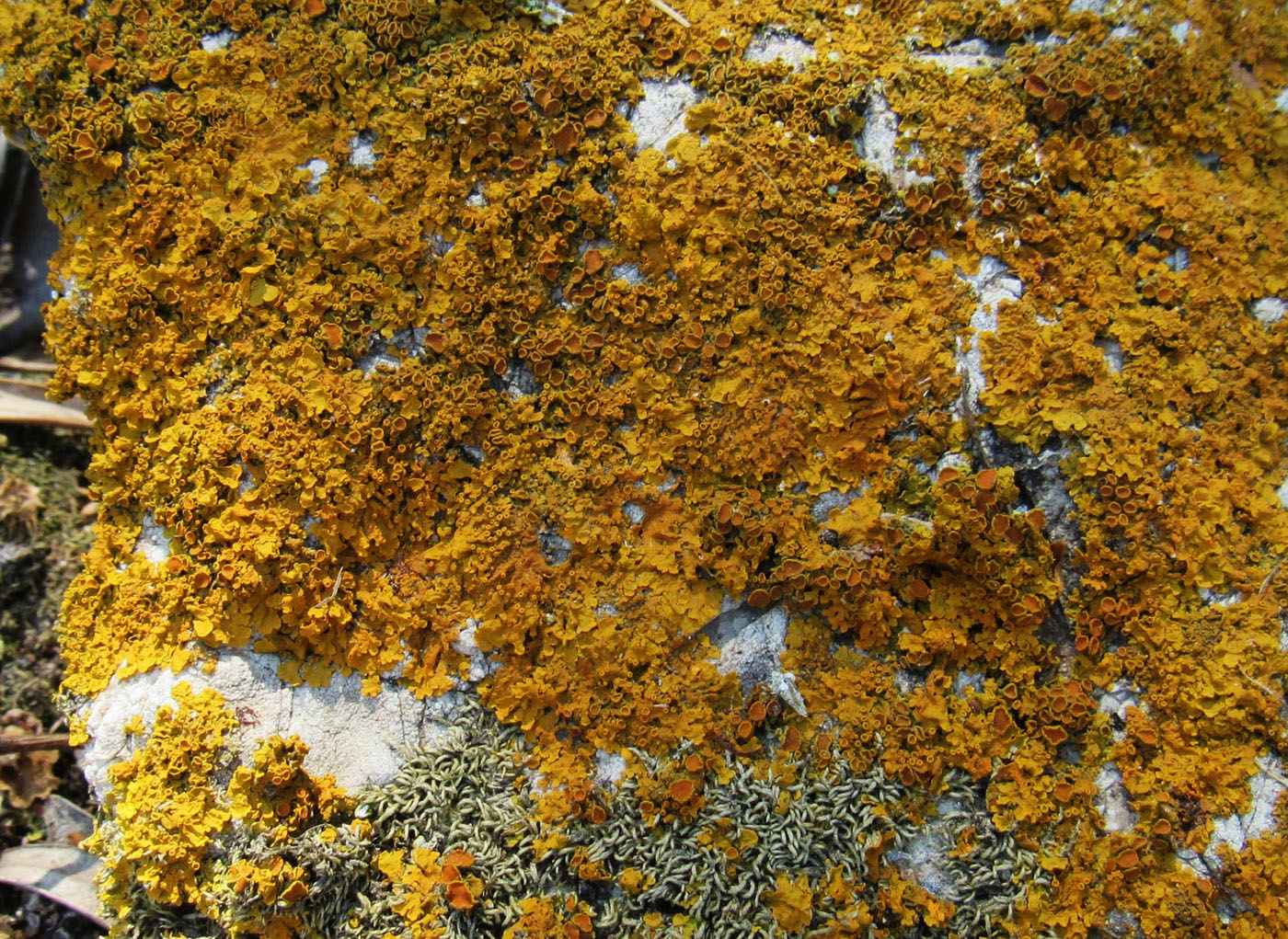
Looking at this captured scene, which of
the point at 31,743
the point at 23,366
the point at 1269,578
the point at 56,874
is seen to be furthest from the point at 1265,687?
the point at 23,366

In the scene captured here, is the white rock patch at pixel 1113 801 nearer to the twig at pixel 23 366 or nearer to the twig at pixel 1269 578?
the twig at pixel 1269 578

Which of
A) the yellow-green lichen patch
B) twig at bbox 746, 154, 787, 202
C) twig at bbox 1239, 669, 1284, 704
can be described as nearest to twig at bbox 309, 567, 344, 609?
the yellow-green lichen patch

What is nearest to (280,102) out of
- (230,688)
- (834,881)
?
(230,688)

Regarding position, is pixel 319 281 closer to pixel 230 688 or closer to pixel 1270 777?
pixel 230 688

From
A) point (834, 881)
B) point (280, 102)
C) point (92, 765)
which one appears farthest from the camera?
point (280, 102)

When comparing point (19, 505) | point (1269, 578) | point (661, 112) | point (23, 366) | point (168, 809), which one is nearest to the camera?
point (168, 809)

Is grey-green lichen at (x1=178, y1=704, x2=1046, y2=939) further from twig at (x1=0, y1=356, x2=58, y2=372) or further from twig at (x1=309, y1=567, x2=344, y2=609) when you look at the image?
twig at (x1=0, y1=356, x2=58, y2=372)

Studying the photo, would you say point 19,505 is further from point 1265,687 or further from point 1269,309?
point 1269,309
